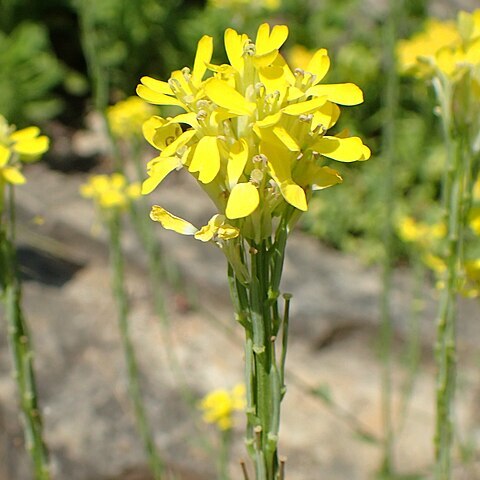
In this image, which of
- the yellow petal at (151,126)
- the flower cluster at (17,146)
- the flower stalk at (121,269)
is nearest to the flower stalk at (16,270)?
the flower cluster at (17,146)

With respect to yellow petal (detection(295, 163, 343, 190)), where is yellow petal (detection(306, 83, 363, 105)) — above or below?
above

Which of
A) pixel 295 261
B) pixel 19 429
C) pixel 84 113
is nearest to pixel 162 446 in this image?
pixel 19 429

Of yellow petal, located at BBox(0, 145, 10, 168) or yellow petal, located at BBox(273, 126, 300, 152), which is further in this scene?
yellow petal, located at BBox(0, 145, 10, 168)

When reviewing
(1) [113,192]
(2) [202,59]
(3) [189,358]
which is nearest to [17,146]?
(2) [202,59]

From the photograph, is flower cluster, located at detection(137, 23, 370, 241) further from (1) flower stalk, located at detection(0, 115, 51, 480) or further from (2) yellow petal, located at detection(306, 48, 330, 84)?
(1) flower stalk, located at detection(0, 115, 51, 480)

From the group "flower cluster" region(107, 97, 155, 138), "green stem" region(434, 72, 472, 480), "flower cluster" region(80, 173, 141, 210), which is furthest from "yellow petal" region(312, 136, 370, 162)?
"flower cluster" region(107, 97, 155, 138)

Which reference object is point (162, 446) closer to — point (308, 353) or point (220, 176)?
point (308, 353)
